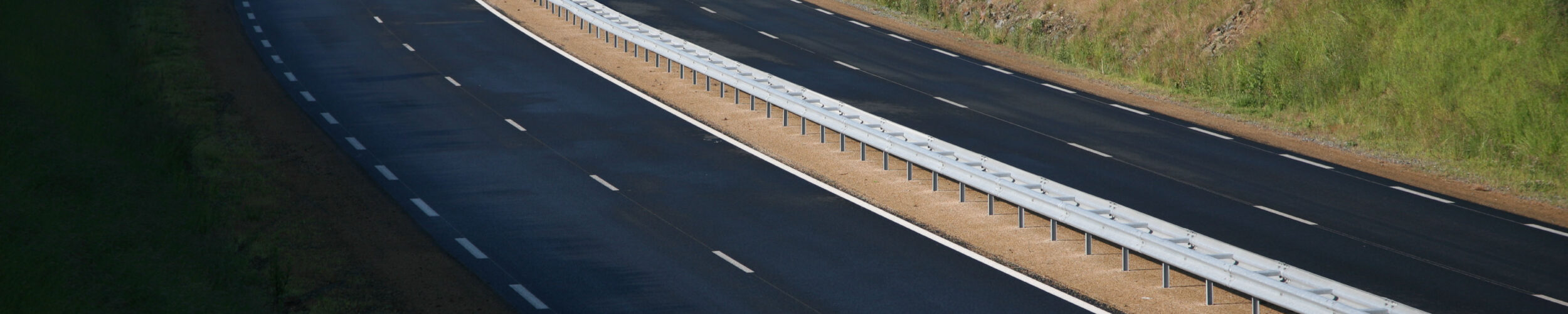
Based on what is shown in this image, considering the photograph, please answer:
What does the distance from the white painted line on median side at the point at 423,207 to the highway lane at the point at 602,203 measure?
0.18ft

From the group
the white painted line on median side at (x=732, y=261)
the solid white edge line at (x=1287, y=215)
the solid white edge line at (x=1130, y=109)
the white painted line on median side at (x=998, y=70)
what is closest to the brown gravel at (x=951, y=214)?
the white painted line on median side at (x=732, y=261)

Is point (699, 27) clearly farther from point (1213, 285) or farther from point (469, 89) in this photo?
point (1213, 285)

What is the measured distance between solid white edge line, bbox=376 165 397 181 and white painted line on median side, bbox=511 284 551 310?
201 inches

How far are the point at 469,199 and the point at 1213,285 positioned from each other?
8892 millimetres

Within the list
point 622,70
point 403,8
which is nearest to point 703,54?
point 622,70

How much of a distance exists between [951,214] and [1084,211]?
2246 millimetres

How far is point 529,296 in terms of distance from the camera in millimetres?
11828

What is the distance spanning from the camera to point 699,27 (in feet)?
107

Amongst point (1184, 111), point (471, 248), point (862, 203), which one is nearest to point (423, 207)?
point (471, 248)

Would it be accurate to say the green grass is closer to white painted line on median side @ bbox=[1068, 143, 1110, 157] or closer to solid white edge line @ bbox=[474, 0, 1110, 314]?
solid white edge line @ bbox=[474, 0, 1110, 314]

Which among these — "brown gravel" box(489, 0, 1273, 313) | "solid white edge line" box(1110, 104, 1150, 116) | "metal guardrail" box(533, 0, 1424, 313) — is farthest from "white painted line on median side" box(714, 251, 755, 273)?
"solid white edge line" box(1110, 104, 1150, 116)

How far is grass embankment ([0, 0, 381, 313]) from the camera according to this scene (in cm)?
1016

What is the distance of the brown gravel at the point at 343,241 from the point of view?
454 inches

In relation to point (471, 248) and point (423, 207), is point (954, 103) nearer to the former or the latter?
point (423, 207)
